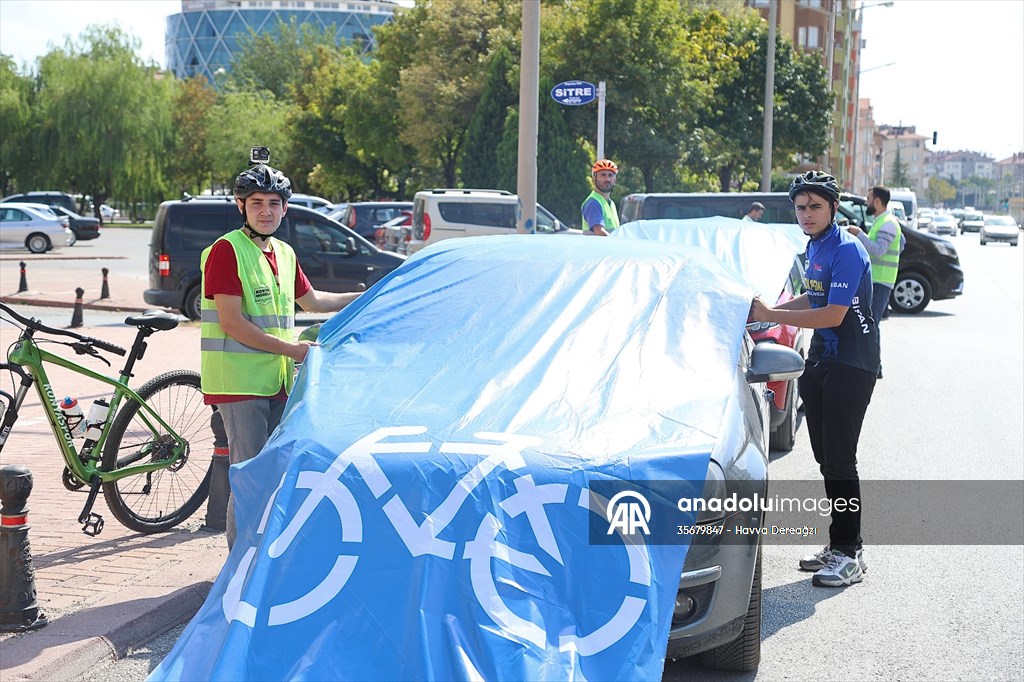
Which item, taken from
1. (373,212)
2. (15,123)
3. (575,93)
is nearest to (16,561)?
(575,93)

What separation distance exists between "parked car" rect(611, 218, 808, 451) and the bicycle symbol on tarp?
4552mm

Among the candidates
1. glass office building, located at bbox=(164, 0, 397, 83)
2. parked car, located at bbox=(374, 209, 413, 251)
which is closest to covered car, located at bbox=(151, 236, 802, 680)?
parked car, located at bbox=(374, 209, 413, 251)

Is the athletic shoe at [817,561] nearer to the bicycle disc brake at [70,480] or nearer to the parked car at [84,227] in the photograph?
the bicycle disc brake at [70,480]

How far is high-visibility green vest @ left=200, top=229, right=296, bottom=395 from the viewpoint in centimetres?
526

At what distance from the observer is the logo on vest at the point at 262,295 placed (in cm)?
527

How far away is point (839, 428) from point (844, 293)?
65 cm

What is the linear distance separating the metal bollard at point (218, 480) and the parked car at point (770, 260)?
3.14 metres

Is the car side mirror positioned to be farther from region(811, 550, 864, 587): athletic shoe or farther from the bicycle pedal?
the bicycle pedal

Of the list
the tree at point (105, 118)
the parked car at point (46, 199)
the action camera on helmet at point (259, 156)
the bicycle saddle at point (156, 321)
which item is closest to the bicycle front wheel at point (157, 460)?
the bicycle saddle at point (156, 321)

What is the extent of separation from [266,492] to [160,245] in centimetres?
1482

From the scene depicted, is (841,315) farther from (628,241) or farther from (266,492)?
(266,492)

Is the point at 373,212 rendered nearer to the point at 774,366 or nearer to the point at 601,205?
the point at 601,205

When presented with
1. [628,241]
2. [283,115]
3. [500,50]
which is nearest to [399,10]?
[500,50]

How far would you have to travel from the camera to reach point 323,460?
3803 mm
